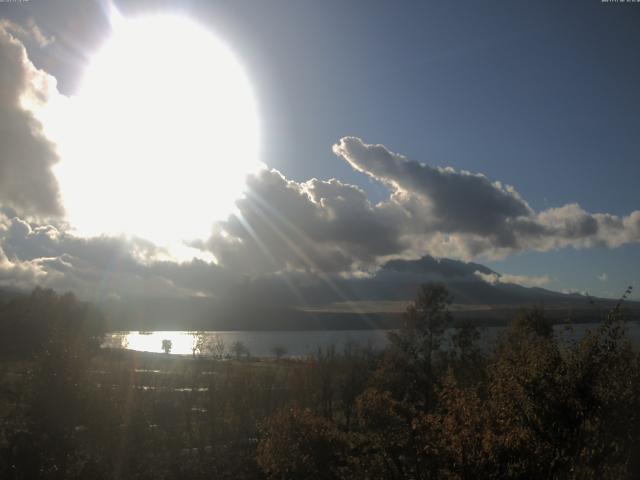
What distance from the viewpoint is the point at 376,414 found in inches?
619

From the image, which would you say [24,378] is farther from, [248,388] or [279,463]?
[248,388]

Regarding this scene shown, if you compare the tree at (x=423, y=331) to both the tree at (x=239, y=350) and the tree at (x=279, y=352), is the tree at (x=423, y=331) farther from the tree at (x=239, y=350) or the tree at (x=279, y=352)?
the tree at (x=279, y=352)

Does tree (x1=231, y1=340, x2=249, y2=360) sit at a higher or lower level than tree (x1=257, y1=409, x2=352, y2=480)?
higher

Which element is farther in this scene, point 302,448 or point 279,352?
point 279,352

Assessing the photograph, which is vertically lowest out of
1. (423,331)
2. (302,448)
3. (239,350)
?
(302,448)

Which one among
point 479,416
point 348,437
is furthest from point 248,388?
point 479,416

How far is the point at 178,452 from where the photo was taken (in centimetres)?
3809

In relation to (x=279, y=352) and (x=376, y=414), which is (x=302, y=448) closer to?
(x=376, y=414)

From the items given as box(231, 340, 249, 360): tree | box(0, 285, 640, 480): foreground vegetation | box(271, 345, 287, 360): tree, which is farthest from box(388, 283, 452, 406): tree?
box(271, 345, 287, 360): tree

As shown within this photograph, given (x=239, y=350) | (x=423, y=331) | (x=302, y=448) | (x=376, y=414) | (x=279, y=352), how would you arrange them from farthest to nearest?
1. (x=279, y=352)
2. (x=239, y=350)
3. (x=423, y=331)
4. (x=302, y=448)
5. (x=376, y=414)

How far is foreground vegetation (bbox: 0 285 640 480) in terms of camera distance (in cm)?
1105

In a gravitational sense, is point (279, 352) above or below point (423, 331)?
below

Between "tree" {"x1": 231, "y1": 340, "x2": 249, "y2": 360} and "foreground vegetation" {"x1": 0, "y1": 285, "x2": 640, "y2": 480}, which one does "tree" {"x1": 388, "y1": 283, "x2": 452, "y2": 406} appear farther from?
"tree" {"x1": 231, "y1": 340, "x2": 249, "y2": 360}

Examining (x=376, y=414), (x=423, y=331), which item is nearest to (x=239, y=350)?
(x=423, y=331)
